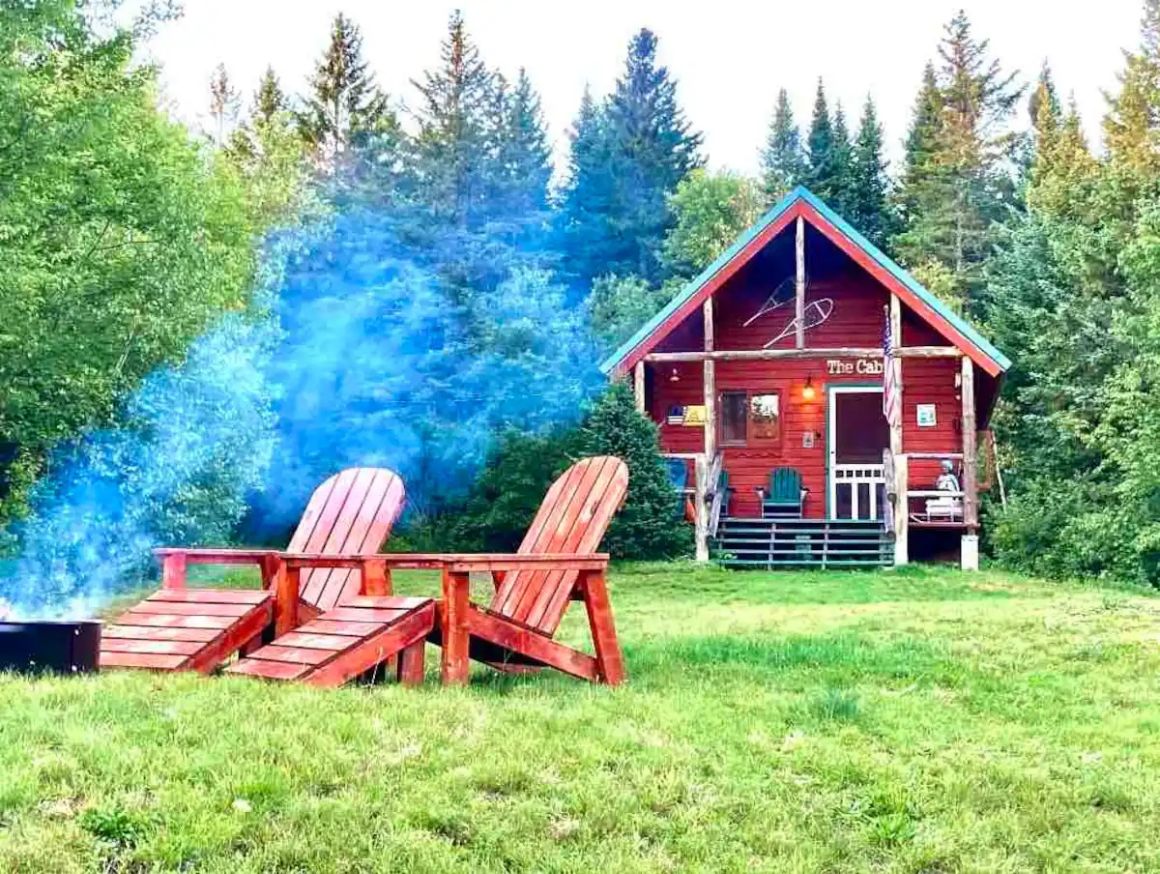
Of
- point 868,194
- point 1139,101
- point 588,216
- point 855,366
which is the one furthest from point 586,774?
point 588,216

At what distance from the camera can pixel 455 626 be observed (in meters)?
4.59

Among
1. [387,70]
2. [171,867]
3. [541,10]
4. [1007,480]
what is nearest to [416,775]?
[171,867]

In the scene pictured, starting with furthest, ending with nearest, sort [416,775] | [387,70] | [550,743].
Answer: [387,70] < [550,743] < [416,775]

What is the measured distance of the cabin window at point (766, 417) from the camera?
16.8m

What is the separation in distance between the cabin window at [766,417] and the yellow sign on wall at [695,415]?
0.81 m

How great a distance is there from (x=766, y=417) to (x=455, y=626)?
12.8 meters

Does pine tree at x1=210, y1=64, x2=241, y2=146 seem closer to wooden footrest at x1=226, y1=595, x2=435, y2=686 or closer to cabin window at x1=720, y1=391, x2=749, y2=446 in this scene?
cabin window at x1=720, y1=391, x2=749, y2=446

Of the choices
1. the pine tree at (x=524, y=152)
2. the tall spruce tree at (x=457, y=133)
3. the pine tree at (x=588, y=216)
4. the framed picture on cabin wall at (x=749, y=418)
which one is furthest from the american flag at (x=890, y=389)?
the pine tree at (x=588, y=216)

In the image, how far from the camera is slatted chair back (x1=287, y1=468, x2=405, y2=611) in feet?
18.7

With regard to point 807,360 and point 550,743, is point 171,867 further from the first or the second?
point 807,360

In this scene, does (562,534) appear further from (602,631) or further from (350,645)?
(350,645)

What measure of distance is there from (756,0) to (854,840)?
2288 cm

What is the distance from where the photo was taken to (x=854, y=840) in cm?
278

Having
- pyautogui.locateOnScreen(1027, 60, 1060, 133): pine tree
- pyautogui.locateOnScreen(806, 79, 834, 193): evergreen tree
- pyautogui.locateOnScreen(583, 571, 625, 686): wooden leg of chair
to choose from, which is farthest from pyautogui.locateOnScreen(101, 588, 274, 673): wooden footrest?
pyautogui.locateOnScreen(1027, 60, 1060, 133): pine tree
